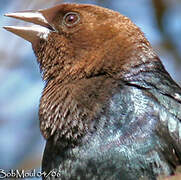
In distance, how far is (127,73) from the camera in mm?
3906

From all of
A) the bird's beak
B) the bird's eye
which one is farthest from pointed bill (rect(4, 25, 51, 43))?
the bird's eye

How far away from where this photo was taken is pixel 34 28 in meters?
4.29

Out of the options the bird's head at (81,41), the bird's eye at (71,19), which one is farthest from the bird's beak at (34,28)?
the bird's eye at (71,19)

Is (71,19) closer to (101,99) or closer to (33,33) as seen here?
(33,33)

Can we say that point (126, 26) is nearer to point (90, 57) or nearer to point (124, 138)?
point (90, 57)

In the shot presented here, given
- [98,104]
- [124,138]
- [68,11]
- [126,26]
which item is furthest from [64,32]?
[124,138]

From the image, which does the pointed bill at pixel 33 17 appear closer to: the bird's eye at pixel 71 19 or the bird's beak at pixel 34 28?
the bird's beak at pixel 34 28

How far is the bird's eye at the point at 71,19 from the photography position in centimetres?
427

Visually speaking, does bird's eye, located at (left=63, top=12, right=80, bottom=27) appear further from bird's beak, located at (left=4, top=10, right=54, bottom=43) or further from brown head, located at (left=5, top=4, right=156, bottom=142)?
bird's beak, located at (left=4, top=10, right=54, bottom=43)

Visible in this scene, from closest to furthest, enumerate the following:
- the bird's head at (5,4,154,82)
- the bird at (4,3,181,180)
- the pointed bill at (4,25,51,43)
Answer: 1. the bird at (4,3,181,180)
2. the bird's head at (5,4,154,82)
3. the pointed bill at (4,25,51,43)

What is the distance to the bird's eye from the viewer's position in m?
4.27

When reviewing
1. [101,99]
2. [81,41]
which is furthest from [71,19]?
[101,99]

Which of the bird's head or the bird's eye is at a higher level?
the bird's eye

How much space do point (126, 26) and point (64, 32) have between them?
0.47 m
